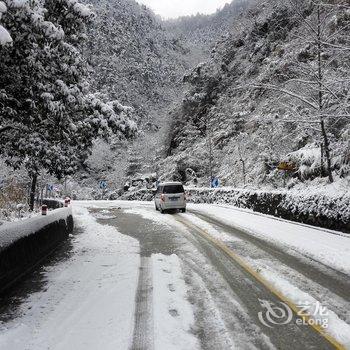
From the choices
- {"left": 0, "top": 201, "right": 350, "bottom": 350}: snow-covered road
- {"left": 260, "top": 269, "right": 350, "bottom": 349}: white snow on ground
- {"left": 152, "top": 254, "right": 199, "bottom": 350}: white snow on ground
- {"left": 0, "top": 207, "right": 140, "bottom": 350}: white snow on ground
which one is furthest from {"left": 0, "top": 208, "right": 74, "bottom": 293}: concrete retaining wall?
{"left": 260, "top": 269, "right": 350, "bottom": 349}: white snow on ground

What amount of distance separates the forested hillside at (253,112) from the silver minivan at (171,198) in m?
6.11

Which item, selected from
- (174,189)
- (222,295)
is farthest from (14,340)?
(174,189)

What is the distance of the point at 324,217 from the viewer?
1495 cm

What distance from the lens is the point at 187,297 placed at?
22.9 feet

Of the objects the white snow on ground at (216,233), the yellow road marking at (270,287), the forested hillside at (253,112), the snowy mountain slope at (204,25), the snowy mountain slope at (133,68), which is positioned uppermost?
the snowy mountain slope at (204,25)

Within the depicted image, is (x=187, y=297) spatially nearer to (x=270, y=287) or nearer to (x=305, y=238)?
(x=270, y=287)

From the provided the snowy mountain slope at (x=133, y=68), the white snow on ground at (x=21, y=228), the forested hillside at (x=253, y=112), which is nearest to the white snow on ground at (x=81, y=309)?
the white snow on ground at (x=21, y=228)

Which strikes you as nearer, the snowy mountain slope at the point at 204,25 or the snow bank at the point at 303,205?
the snow bank at the point at 303,205

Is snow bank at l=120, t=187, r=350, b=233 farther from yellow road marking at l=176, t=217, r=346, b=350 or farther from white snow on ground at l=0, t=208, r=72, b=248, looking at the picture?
white snow on ground at l=0, t=208, r=72, b=248

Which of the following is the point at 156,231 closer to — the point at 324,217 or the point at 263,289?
the point at 324,217

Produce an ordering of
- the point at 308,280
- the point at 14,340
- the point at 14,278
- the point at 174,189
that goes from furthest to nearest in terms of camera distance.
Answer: the point at 174,189
the point at 14,278
the point at 308,280
the point at 14,340

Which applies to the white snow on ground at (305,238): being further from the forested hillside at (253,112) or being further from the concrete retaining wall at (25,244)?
the concrete retaining wall at (25,244)

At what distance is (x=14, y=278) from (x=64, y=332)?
3410 millimetres

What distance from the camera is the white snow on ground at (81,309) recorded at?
525 cm
